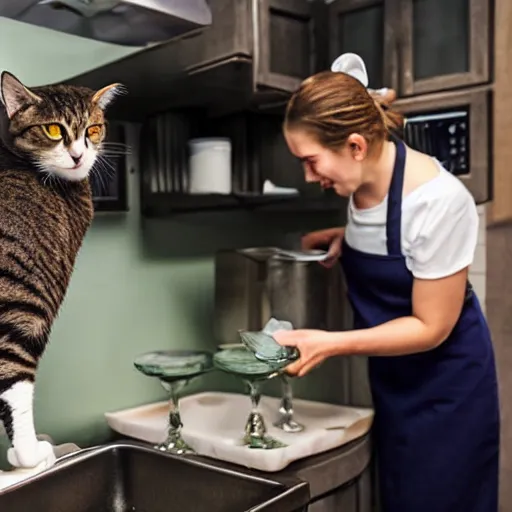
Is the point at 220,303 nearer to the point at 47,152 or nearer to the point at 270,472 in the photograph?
the point at 270,472

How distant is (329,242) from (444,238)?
39cm

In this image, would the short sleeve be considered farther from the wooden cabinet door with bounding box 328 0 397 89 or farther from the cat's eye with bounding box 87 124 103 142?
the cat's eye with bounding box 87 124 103 142

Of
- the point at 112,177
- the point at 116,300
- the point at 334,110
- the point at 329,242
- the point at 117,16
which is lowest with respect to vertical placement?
the point at 116,300

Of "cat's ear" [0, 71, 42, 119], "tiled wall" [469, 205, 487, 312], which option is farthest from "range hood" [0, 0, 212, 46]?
"tiled wall" [469, 205, 487, 312]

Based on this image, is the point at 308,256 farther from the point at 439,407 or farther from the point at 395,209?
the point at 439,407

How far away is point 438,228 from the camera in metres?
1.35

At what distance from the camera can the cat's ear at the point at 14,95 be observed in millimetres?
1158

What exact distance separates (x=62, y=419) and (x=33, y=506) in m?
0.39

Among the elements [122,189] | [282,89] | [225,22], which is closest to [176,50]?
[225,22]

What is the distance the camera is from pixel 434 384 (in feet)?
4.85

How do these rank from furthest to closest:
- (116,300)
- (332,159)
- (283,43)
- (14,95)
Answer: (116,300) → (283,43) → (332,159) → (14,95)

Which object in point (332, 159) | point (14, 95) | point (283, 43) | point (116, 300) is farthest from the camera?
point (116, 300)

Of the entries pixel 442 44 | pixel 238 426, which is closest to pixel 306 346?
pixel 238 426

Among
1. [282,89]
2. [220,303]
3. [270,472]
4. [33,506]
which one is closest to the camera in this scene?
[33,506]
